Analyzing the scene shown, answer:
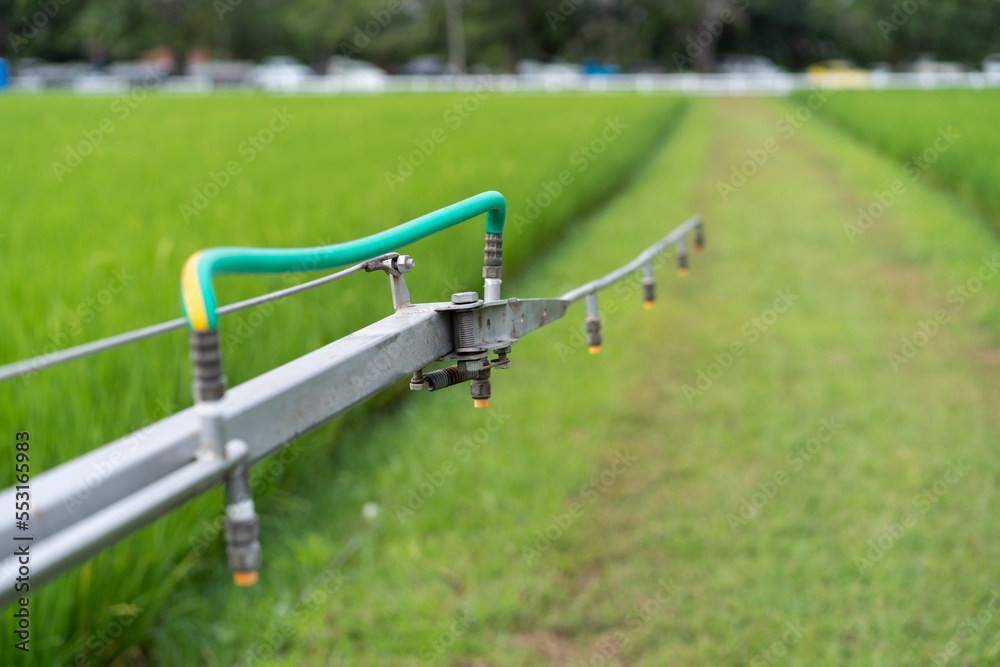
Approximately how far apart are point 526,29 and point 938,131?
122ft

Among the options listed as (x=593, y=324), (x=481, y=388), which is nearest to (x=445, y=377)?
(x=481, y=388)

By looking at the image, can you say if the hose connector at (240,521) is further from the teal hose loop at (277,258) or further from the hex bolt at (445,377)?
the hex bolt at (445,377)

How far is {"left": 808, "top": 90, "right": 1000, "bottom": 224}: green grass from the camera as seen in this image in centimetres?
1019

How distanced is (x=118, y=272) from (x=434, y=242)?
1.68 metres

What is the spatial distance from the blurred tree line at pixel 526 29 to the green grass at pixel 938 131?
24.9m

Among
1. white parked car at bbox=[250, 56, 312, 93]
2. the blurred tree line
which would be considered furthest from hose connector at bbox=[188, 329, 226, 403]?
the blurred tree line

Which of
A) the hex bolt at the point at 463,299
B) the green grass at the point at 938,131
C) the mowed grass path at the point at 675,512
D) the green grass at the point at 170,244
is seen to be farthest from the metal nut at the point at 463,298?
the green grass at the point at 938,131

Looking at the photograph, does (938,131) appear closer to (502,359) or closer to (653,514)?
(653,514)

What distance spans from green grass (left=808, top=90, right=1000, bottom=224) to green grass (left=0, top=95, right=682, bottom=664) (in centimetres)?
388

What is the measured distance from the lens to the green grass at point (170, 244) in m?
2.62

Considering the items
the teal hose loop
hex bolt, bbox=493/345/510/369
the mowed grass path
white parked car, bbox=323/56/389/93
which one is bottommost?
the mowed grass path

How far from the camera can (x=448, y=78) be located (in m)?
39.4

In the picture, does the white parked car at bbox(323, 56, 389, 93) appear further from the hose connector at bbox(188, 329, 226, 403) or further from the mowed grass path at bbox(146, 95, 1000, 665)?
the hose connector at bbox(188, 329, 226, 403)

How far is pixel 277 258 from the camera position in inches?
15.2
